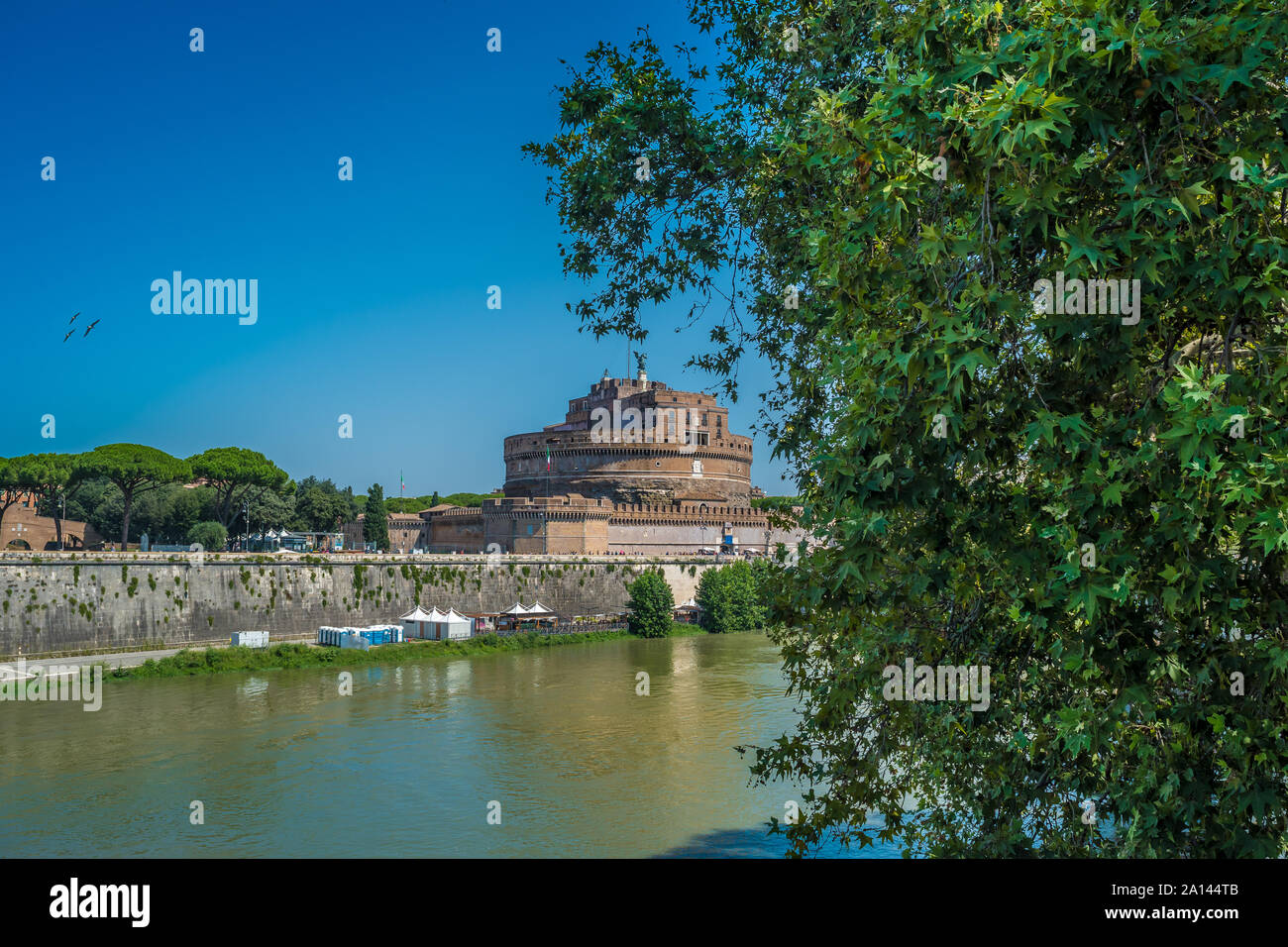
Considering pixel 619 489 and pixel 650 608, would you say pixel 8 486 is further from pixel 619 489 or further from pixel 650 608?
pixel 619 489

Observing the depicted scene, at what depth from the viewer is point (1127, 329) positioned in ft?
10.2

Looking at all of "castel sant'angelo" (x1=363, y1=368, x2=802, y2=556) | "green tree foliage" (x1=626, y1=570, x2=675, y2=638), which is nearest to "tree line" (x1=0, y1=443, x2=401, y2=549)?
"castel sant'angelo" (x1=363, y1=368, x2=802, y2=556)

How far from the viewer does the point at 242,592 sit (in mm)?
28328

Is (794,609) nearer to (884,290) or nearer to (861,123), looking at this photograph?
(884,290)

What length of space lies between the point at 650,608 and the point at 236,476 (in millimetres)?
18587

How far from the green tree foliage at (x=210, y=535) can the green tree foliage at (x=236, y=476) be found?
1.24 feet

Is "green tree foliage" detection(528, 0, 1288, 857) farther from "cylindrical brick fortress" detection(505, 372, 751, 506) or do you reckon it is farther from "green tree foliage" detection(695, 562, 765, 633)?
"cylindrical brick fortress" detection(505, 372, 751, 506)

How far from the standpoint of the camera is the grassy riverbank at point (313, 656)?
23.7 metres

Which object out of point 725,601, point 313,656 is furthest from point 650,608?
point 313,656

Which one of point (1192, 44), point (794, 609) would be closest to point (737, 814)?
point (794, 609)

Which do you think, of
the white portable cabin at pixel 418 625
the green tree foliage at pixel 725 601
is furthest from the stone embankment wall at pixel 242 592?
the green tree foliage at pixel 725 601

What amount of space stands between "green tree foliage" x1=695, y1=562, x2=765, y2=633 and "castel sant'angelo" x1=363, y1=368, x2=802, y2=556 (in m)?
5.59

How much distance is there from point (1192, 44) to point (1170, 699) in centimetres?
241

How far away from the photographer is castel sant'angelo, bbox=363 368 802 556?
43.2 m
